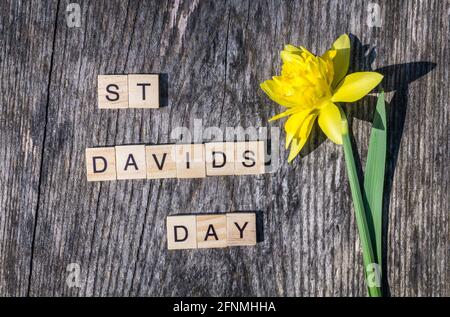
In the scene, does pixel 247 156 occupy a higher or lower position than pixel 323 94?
lower

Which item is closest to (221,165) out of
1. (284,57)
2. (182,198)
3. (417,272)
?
(182,198)

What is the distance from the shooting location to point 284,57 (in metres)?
1.14

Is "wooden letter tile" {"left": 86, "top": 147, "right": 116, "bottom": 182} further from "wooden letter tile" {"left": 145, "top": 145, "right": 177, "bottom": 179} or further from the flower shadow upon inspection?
the flower shadow

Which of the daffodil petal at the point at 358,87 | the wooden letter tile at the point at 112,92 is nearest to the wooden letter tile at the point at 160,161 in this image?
the wooden letter tile at the point at 112,92

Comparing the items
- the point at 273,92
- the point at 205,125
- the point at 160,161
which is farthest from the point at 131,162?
the point at 273,92

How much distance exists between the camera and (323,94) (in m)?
1.10

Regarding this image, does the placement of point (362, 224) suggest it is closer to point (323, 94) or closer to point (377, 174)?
point (377, 174)

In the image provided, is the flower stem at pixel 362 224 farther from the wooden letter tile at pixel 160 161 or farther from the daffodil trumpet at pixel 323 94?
the wooden letter tile at pixel 160 161

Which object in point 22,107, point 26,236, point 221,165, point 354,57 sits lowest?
point 26,236

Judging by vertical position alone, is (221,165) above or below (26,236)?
above

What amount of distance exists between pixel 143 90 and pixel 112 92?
63 mm

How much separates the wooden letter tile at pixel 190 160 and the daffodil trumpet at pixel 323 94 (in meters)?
0.18
